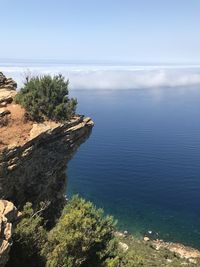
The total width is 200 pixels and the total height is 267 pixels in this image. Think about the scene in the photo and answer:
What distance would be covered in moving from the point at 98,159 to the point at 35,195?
126908 mm

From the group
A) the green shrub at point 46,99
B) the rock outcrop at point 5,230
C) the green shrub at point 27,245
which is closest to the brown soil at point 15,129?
the green shrub at point 46,99

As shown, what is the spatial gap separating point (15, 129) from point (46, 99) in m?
4.67

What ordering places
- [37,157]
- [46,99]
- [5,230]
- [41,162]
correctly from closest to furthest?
[5,230]
[37,157]
[41,162]
[46,99]

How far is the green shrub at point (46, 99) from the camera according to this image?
38.4 meters

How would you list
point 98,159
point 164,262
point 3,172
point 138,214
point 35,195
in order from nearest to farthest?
1. point 3,172
2. point 35,195
3. point 164,262
4. point 138,214
5. point 98,159

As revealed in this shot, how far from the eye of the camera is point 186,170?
144750 millimetres

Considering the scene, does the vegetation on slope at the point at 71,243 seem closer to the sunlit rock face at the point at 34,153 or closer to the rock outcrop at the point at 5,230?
the sunlit rock face at the point at 34,153

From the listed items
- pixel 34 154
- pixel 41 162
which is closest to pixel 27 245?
pixel 34 154

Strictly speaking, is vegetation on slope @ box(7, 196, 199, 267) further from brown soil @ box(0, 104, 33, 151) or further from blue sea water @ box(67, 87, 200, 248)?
blue sea water @ box(67, 87, 200, 248)

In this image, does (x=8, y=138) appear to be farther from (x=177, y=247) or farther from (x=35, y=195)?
(x=177, y=247)

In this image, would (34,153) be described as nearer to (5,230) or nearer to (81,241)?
(81,241)

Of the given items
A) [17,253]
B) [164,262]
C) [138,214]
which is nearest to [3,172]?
[17,253]

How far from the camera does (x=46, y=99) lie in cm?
3881

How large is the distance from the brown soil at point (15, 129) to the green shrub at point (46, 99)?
866 millimetres
